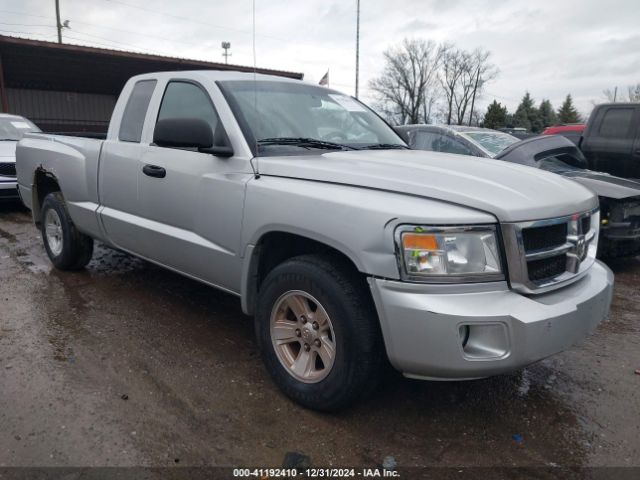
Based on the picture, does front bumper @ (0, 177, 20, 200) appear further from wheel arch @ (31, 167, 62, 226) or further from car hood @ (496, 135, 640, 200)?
car hood @ (496, 135, 640, 200)

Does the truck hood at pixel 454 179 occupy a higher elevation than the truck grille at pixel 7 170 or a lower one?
higher

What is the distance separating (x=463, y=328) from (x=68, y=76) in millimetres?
23304

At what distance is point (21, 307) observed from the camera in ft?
14.6

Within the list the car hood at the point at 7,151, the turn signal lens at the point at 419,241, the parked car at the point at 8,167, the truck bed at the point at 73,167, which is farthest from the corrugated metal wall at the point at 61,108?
the turn signal lens at the point at 419,241

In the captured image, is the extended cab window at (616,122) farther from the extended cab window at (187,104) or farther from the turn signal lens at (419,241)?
the turn signal lens at (419,241)

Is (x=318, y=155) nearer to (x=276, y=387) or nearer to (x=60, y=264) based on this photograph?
(x=276, y=387)

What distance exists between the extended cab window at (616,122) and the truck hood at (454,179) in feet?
17.2

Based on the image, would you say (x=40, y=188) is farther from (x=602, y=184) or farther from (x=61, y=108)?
(x=61, y=108)

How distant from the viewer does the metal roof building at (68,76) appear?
1751 centimetres

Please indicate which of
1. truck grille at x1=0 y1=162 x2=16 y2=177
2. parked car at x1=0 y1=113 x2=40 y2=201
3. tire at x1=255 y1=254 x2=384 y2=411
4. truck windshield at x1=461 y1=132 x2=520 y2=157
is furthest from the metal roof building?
tire at x1=255 y1=254 x2=384 y2=411

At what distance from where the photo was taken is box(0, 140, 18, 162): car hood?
8867 mm

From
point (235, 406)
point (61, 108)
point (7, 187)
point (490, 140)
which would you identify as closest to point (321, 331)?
point (235, 406)

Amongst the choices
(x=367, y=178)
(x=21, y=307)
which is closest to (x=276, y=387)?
(x=367, y=178)

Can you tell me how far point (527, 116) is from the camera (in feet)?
231
